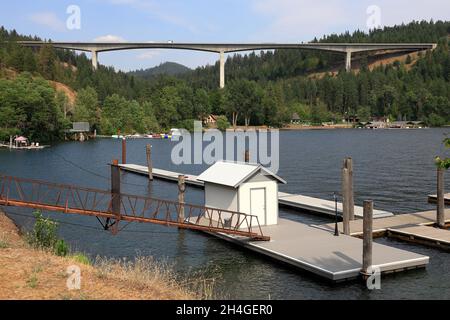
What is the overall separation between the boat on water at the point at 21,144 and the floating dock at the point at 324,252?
70.8m

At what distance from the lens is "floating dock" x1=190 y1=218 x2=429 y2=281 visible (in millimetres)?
21484

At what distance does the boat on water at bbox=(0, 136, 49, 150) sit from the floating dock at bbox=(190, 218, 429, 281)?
70768mm

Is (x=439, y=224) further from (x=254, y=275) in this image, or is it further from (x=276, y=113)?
(x=276, y=113)

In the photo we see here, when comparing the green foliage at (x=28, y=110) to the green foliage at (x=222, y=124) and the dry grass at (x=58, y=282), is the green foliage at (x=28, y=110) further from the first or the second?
the dry grass at (x=58, y=282)

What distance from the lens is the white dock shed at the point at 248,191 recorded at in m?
27.6

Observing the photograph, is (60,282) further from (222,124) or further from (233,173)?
(222,124)

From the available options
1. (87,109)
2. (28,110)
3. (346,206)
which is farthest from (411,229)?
(87,109)

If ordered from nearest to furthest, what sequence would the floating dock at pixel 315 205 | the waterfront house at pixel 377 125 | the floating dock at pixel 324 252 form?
the floating dock at pixel 324 252 < the floating dock at pixel 315 205 < the waterfront house at pixel 377 125

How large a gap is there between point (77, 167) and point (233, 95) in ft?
335

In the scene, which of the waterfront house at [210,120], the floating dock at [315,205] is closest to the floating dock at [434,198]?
the floating dock at [315,205]

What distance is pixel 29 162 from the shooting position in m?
68.9

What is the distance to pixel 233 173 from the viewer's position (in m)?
28.7

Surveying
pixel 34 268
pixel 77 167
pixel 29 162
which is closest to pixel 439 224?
pixel 34 268
